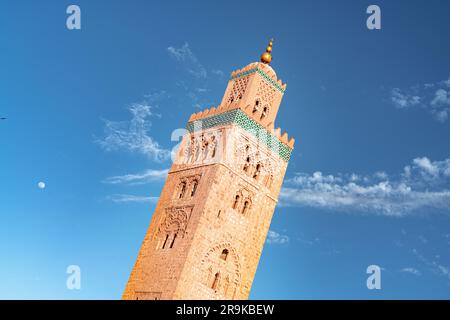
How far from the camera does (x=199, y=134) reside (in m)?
23.2

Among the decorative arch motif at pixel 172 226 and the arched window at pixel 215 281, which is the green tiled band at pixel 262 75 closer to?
the decorative arch motif at pixel 172 226

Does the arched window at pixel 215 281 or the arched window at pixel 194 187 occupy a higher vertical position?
the arched window at pixel 194 187

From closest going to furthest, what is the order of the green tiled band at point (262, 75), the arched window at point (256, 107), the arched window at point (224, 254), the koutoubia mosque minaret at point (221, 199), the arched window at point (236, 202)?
the koutoubia mosque minaret at point (221, 199)
the arched window at point (224, 254)
the arched window at point (236, 202)
the arched window at point (256, 107)
the green tiled band at point (262, 75)

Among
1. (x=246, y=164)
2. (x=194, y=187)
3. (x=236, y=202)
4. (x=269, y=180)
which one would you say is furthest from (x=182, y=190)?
(x=269, y=180)

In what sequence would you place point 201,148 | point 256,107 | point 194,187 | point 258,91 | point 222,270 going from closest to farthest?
point 222,270 → point 194,187 → point 201,148 → point 256,107 → point 258,91

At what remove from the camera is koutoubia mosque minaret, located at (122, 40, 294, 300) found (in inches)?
771

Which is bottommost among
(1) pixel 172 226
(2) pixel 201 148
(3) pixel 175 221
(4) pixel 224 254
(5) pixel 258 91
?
(4) pixel 224 254

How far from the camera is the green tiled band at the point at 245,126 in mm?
21953

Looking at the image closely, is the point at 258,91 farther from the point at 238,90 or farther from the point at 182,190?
the point at 182,190

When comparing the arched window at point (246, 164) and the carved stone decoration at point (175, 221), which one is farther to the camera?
the arched window at point (246, 164)

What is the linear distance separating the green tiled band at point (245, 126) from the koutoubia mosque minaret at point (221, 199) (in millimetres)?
41

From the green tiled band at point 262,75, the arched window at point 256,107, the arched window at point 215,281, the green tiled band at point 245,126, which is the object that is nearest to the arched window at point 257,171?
the green tiled band at point 245,126

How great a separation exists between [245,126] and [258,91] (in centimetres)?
216

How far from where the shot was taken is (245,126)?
22.0 metres
